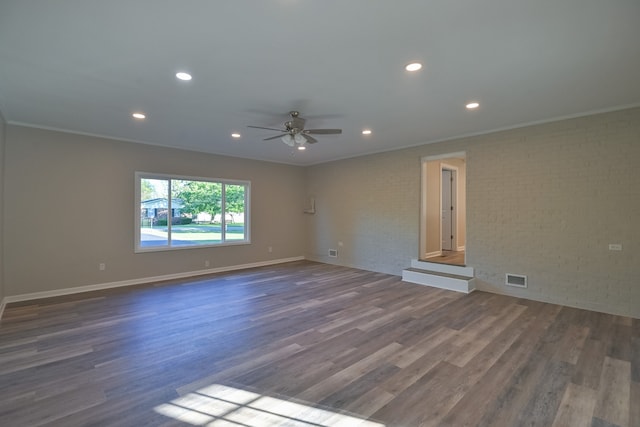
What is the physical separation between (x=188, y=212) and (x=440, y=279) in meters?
5.43

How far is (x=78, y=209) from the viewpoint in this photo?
205 inches

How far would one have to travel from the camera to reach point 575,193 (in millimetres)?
4414

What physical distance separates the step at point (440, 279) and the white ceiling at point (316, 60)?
8.98ft

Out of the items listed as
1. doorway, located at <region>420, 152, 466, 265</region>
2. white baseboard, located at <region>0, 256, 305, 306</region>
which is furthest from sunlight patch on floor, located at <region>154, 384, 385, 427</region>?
doorway, located at <region>420, 152, 466, 265</region>

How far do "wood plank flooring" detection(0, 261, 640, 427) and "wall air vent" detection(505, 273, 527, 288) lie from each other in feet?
1.48

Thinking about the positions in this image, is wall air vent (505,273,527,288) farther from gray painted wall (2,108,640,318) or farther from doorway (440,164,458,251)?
doorway (440,164,458,251)

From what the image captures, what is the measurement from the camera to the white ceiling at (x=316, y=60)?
209 centimetres

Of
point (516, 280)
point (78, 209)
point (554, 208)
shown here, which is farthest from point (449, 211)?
point (78, 209)

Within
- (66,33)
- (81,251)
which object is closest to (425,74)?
(66,33)

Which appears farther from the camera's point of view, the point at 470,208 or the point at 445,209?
the point at 445,209

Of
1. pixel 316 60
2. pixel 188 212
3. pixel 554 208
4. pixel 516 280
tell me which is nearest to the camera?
pixel 316 60

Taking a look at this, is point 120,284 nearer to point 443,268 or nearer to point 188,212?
point 188,212

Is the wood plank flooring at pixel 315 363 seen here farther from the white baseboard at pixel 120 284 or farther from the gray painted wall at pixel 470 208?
the gray painted wall at pixel 470 208

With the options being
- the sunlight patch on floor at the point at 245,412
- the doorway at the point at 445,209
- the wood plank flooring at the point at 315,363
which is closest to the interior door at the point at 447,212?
the doorway at the point at 445,209
